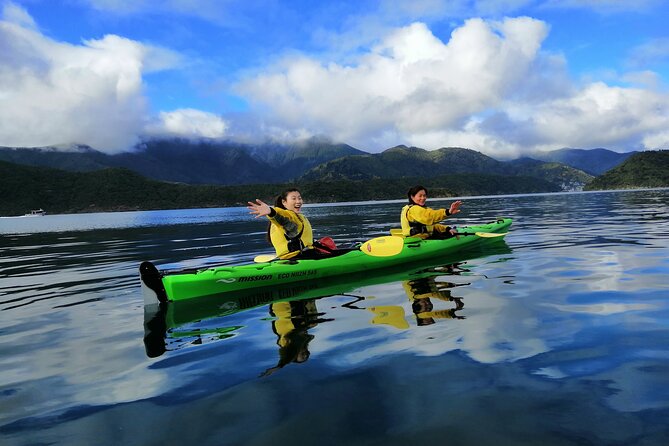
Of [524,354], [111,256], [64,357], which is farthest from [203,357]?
[111,256]

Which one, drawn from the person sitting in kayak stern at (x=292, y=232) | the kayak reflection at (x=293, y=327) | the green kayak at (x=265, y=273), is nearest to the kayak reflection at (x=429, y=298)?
the kayak reflection at (x=293, y=327)

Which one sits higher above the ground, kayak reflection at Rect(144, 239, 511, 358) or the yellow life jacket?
the yellow life jacket

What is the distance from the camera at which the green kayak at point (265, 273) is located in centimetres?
1009

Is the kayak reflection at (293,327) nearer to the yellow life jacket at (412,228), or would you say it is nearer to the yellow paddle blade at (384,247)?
the yellow paddle blade at (384,247)

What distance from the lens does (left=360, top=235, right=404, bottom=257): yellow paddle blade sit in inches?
515

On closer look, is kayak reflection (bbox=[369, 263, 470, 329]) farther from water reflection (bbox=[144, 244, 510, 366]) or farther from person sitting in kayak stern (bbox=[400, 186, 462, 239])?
person sitting in kayak stern (bbox=[400, 186, 462, 239])

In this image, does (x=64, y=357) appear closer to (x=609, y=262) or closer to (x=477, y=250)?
(x=609, y=262)

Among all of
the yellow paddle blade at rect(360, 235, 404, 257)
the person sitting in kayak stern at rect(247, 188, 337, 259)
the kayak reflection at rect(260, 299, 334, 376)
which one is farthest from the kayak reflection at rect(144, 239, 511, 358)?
the person sitting in kayak stern at rect(247, 188, 337, 259)

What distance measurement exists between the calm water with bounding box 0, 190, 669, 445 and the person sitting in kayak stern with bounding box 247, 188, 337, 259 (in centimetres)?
212

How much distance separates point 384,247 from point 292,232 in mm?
2961

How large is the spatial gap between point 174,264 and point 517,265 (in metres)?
12.7

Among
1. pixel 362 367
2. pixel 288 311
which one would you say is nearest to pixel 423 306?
pixel 288 311

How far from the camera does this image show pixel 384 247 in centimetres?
1320

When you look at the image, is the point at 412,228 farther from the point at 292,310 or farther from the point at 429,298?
the point at 292,310
